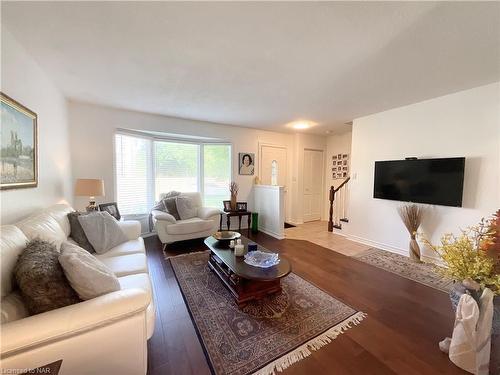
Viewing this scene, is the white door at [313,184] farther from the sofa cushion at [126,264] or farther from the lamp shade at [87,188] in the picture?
the lamp shade at [87,188]

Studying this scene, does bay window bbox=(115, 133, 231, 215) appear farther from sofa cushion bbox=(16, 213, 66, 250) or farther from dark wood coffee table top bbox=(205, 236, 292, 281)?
dark wood coffee table top bbox=(205, 236, 292, 281)

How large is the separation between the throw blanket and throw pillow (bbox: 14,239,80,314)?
2.35m

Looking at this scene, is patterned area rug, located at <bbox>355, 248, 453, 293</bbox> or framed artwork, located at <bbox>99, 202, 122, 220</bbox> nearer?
patterned area rug, located at <bbox>355, 248, 453, 293</bbox>

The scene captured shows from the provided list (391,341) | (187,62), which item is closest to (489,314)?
(391,341)

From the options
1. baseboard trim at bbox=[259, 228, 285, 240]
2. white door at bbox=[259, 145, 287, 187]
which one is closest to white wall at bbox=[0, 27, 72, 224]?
baseboard trim at bbox=[259, 228, 285, 240]

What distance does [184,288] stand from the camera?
2.30 meters

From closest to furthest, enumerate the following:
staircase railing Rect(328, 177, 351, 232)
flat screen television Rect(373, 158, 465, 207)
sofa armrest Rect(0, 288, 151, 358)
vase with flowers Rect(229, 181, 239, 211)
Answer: sofa armrest Rect(0, 288, 151, 358) < flat screen television Rect(373, 158, 465, 207) < vase with flowers Rect(229, 181, 239, 211) < staircase railing Rect(328, 177, 351, 232)

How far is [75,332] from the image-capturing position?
3.14 ft

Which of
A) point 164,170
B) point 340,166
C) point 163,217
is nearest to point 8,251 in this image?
point 163,217

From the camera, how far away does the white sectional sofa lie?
87 cm

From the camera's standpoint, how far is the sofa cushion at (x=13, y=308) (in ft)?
3.17

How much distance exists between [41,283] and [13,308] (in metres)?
0.16

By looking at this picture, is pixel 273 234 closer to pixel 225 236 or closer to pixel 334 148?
pixel 225 236

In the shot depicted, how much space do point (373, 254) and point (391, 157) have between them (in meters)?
1.67
